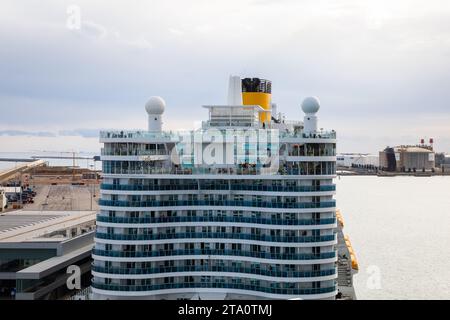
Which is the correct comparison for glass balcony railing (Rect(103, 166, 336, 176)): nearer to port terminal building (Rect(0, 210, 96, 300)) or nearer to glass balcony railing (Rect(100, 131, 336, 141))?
glass balcony railing (Rect(100, 131, 336, 141))

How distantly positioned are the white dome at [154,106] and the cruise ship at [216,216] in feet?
8.74

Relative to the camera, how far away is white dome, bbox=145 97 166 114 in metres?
38.0

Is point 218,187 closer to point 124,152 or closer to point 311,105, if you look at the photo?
point 124,152

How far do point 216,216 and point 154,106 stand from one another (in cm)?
921

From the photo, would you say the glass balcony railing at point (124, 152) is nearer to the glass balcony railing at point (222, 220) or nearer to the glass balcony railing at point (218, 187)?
the glass balcony railing at point (218, 187)

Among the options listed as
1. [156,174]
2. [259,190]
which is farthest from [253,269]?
[156,174]

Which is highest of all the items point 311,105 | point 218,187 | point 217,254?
point 311,105

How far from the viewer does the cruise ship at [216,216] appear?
33656 mm

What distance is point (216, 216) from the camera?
34969mm

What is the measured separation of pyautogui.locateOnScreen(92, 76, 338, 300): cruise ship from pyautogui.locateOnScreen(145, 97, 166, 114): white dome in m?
2.66

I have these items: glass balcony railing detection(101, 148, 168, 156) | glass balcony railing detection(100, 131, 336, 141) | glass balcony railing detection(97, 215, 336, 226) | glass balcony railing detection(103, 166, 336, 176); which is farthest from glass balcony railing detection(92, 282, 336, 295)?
glass balcony railing detection(100, 131, 336, 141)

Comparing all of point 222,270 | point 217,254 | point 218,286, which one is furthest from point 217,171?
point 218,286

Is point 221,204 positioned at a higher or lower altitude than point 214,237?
higher
